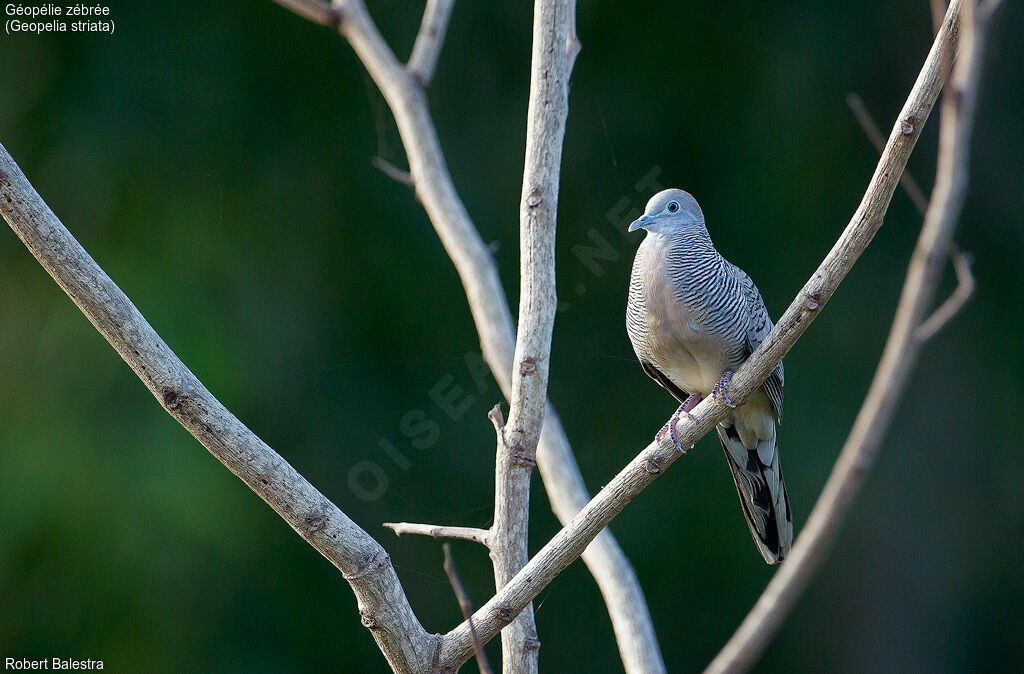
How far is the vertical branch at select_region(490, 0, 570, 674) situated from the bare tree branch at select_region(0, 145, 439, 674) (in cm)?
31

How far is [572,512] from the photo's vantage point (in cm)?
171

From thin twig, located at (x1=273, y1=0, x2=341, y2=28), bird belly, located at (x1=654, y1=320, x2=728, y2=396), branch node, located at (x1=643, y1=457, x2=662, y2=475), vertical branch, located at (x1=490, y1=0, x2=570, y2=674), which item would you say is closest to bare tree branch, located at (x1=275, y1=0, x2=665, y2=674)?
thin twig, located at (x1=273, y1=0, x2=341, y2=28)

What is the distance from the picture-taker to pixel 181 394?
1.03 meters

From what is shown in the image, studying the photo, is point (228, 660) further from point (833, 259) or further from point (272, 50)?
point (833, 259)

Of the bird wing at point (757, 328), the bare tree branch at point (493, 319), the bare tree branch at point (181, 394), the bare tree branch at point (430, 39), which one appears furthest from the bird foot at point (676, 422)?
the bare tree branch at point (430, 39)

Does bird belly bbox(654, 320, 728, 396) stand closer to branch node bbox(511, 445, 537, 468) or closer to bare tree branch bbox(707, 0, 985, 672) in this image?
branch node bbox(511, 445, 537, 468)

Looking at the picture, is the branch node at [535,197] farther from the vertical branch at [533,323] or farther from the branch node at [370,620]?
the branch node at [370,620]

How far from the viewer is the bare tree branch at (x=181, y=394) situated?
100 cm

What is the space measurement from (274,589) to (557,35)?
248cm

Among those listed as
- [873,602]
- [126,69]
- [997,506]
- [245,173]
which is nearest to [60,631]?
[245,173]

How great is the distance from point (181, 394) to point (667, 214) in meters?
0.90

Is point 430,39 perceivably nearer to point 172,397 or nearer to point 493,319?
point 493,319

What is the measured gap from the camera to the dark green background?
10.4 feet

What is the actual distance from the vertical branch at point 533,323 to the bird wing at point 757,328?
38 cm
